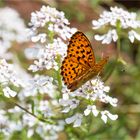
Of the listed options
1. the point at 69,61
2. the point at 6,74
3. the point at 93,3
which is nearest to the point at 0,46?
the point at 93,3

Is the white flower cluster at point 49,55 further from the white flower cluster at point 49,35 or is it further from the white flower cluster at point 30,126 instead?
the white flower cluster at point 30,126

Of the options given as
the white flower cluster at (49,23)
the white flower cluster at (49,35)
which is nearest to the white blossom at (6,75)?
the white flower cluster at (49,35)

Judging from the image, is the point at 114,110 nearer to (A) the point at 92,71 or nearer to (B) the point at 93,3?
(B) the point at 93,3

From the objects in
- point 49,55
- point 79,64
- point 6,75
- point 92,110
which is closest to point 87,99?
point 92,110

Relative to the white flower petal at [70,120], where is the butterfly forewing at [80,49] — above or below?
above

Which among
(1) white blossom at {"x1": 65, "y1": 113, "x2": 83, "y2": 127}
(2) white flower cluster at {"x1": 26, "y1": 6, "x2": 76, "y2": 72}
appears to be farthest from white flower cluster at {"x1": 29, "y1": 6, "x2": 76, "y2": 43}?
(1) white blossom at {"x1": 65, "y1": 113, "x2": 83, "y2": 127}

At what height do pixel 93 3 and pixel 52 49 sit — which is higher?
pixel 93 3
